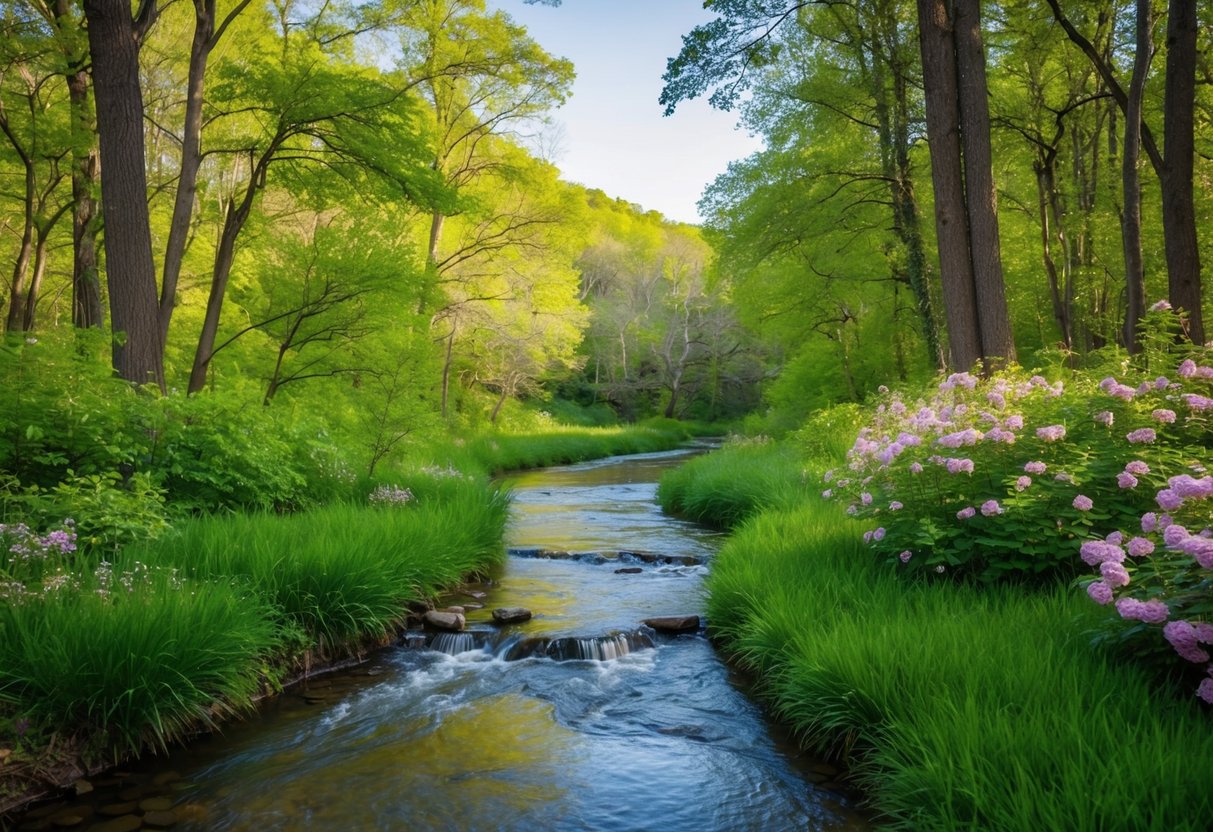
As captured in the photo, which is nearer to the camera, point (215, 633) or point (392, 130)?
point (215, 633)

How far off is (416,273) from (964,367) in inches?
319

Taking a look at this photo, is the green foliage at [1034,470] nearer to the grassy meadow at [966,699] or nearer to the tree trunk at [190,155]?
the grassy meadow at [966,699]

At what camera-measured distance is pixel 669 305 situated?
40938 mm

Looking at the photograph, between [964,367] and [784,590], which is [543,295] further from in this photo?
[784,590]

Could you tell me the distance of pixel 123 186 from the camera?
7.56 m

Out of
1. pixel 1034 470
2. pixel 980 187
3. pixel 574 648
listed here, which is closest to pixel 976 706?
pixel 1034 470

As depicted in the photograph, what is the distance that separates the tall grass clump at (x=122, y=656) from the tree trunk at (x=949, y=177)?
8.27m

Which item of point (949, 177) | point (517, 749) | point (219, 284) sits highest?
point (949, 177)

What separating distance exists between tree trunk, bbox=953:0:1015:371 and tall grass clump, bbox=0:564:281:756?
26.7ft

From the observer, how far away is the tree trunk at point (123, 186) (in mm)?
7441

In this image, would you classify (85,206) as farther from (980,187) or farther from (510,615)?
(980,187)

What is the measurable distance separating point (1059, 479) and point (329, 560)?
5277 mm

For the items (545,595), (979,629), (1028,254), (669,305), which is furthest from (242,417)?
(669,305)

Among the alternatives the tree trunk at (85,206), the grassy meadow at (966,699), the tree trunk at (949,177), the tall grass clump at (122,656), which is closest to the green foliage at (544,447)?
the tree trunk at (85,206)
